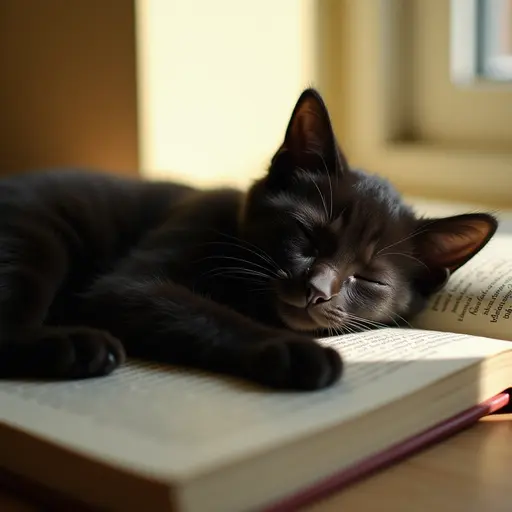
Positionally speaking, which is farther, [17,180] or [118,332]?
[17,180]

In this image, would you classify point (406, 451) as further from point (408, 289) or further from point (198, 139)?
point (198, 139)

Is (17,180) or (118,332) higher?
(17,180)

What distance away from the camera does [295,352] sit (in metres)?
0.85

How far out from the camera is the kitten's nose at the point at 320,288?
39.5 inches

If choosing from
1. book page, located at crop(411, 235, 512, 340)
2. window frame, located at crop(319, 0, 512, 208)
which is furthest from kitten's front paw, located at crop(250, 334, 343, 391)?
window frame, located at crop(319, 0, 512, 208)

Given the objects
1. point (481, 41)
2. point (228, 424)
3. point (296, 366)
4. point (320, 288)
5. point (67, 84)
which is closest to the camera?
point (228, 424)

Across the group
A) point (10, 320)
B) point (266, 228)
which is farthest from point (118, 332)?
point (266, 228)

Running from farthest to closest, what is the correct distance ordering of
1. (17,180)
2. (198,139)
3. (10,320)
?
(198,139) → (17,180) → (10,320)

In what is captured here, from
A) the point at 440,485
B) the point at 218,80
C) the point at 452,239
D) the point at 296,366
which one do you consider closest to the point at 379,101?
the point at 218,80

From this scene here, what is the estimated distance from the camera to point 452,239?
1.12 meters

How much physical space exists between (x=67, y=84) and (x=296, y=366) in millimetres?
944

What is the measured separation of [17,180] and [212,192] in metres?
0.28

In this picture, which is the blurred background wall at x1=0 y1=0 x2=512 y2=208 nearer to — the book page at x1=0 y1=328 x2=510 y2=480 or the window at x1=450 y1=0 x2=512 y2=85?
the window at x1=450 y1=0 x2=512 y2=85

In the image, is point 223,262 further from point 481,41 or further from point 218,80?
point 481,41
